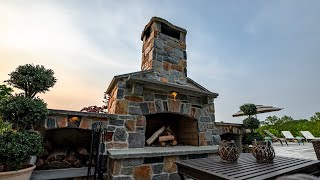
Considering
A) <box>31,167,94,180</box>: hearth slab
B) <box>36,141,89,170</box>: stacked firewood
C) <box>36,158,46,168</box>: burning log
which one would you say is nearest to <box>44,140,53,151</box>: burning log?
<box>36,141,89,170</box>: stacked firewood

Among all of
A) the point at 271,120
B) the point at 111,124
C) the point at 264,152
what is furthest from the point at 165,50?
the point at 271,120

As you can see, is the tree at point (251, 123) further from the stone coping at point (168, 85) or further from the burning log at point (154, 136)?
the burning log at point (154, 136)

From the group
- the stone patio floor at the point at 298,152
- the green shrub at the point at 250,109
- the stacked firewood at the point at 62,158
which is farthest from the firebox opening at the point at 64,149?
the stone patio floor at the point at 298,152

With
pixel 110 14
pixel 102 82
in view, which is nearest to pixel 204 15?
pixel 110 14

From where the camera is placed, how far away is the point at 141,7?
5.11 meters

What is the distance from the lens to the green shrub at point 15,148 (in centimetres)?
193

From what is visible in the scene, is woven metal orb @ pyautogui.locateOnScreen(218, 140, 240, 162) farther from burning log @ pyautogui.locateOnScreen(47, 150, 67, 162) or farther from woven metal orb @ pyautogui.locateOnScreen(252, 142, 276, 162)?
burning log @ pyautogui.locateOnScreen(47, 150, 67, 162)

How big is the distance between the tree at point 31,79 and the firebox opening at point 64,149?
38.0 inches

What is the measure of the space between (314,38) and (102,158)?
1117 cm

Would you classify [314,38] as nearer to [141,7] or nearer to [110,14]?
[141,7]

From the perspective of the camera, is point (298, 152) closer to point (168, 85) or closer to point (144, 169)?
point (168, 85)

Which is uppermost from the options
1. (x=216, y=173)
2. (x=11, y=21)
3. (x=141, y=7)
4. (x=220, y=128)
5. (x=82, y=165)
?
(x=141, y=7)

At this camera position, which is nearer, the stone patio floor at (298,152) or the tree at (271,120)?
the stone patio floor at (298,152)

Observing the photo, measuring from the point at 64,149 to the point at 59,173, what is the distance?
680 mm
